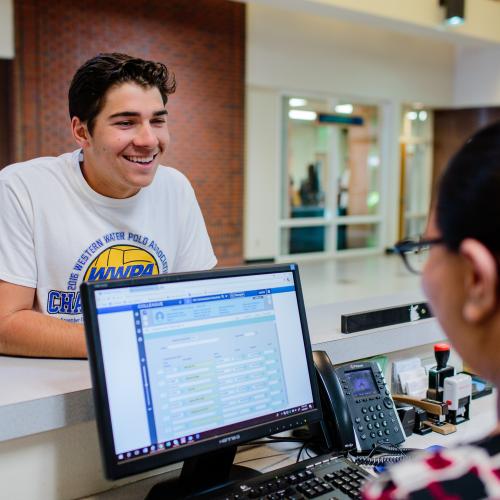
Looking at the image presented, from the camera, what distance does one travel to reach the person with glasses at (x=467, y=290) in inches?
24.3

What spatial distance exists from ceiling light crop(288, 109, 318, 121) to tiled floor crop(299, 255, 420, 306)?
2447 millimetres

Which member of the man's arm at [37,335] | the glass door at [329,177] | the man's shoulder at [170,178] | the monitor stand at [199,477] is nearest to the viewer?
the monitor stand at [199,477]

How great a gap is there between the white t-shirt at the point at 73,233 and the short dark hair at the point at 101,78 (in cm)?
16

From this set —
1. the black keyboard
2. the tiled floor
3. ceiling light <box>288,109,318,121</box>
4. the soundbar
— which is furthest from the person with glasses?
ceiling light <box>288,109,318,121</box>

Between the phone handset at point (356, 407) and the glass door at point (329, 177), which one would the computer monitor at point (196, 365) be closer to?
the phone handset at point (356, 407)

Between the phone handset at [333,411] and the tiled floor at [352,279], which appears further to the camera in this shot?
the tiled floor at [352,279]

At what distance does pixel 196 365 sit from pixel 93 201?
759 mm

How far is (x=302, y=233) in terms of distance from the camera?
35.3 ft

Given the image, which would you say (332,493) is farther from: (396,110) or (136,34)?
(396,110)

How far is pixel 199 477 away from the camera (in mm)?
1188

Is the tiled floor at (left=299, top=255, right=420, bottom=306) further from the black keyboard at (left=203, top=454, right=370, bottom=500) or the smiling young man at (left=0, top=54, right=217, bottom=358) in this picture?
the black keyboard at (left=203, top=454, right=370, bottom=500)

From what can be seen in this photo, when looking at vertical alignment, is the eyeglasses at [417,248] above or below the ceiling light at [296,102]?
below

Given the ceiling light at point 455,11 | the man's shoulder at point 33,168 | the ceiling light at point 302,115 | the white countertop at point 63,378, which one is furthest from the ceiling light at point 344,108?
the man's shoulder at point 33,168

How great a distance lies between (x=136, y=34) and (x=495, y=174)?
25.8ft
